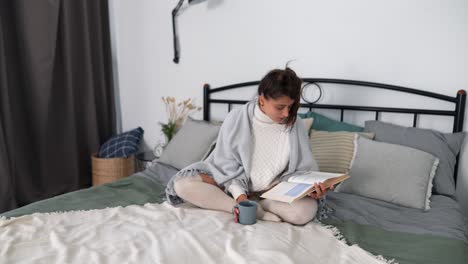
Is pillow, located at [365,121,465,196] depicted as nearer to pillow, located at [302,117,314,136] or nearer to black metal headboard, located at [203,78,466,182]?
black metal headboard, located at [203,78,466,182]

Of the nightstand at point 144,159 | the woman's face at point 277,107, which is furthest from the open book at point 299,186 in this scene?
the nightstand at point 144,159

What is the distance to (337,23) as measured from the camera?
204cm

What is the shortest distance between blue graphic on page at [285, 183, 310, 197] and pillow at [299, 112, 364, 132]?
0.73 metres

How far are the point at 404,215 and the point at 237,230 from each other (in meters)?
0.73

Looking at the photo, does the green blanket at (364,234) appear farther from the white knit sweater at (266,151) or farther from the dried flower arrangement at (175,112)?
the dried flower arrangement at (175,112)

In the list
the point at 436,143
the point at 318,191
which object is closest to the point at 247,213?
the point at 318,191

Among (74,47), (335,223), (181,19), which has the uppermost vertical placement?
(181,19)

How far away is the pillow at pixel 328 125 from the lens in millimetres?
1966

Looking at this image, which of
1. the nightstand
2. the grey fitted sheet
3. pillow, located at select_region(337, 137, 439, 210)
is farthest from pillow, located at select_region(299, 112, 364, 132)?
the nightstand

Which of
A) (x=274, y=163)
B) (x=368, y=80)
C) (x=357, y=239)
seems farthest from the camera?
(x=368, y=80)

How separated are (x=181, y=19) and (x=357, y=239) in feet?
6.59

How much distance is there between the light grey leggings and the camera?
1.34m

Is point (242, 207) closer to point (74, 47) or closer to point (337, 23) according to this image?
point (337, 23)

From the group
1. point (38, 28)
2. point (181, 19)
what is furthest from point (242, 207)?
point (38, 28)
